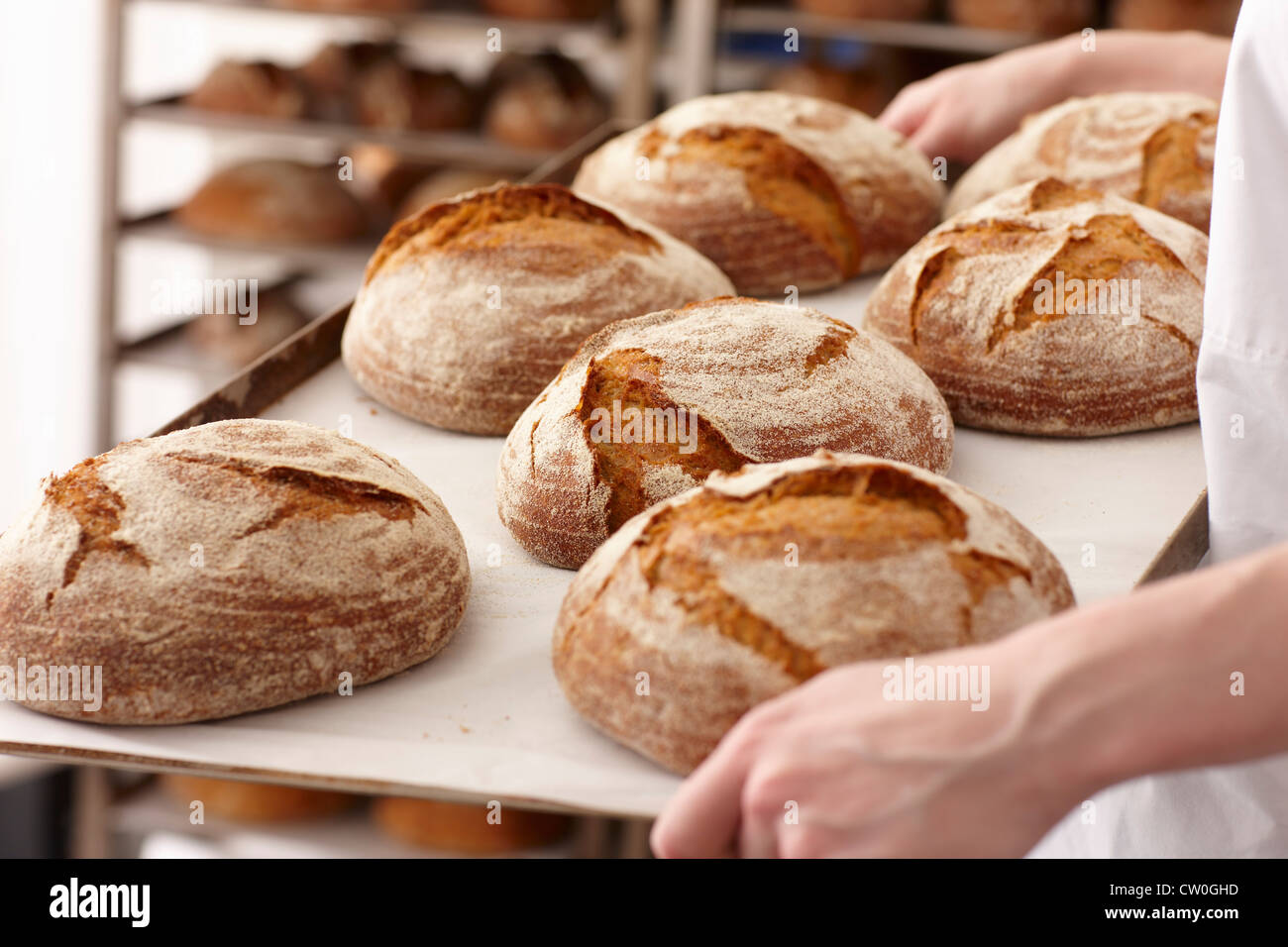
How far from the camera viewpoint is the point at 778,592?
98 centimetres

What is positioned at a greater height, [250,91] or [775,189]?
[775,189]

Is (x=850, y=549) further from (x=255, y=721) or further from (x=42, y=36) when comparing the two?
(x=42, y=36)

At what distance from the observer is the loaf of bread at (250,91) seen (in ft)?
12.8

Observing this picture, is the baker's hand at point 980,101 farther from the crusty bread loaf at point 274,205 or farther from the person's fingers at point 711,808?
the crusty bread loaf at point 274,205

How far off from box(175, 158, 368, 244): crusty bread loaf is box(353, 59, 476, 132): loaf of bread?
0.81 ft

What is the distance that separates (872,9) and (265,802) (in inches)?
93.0

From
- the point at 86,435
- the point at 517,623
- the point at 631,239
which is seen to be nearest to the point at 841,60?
the point at 631,239

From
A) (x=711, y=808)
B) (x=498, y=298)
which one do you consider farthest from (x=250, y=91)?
(x=711, y=808)

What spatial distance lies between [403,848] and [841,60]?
256 centimetres

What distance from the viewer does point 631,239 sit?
5.57 feet

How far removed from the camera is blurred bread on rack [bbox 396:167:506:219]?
13.3 ft

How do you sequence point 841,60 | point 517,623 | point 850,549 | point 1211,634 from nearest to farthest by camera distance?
point 1211,634 → point 850,549 → point 517,623 → point 841,60

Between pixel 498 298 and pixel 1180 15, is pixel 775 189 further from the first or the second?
pixel 1180 15

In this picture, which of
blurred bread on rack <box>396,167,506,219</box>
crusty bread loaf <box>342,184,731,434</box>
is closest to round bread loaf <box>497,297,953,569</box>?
crusty bread loaf <box>342,184,731,434</box>
